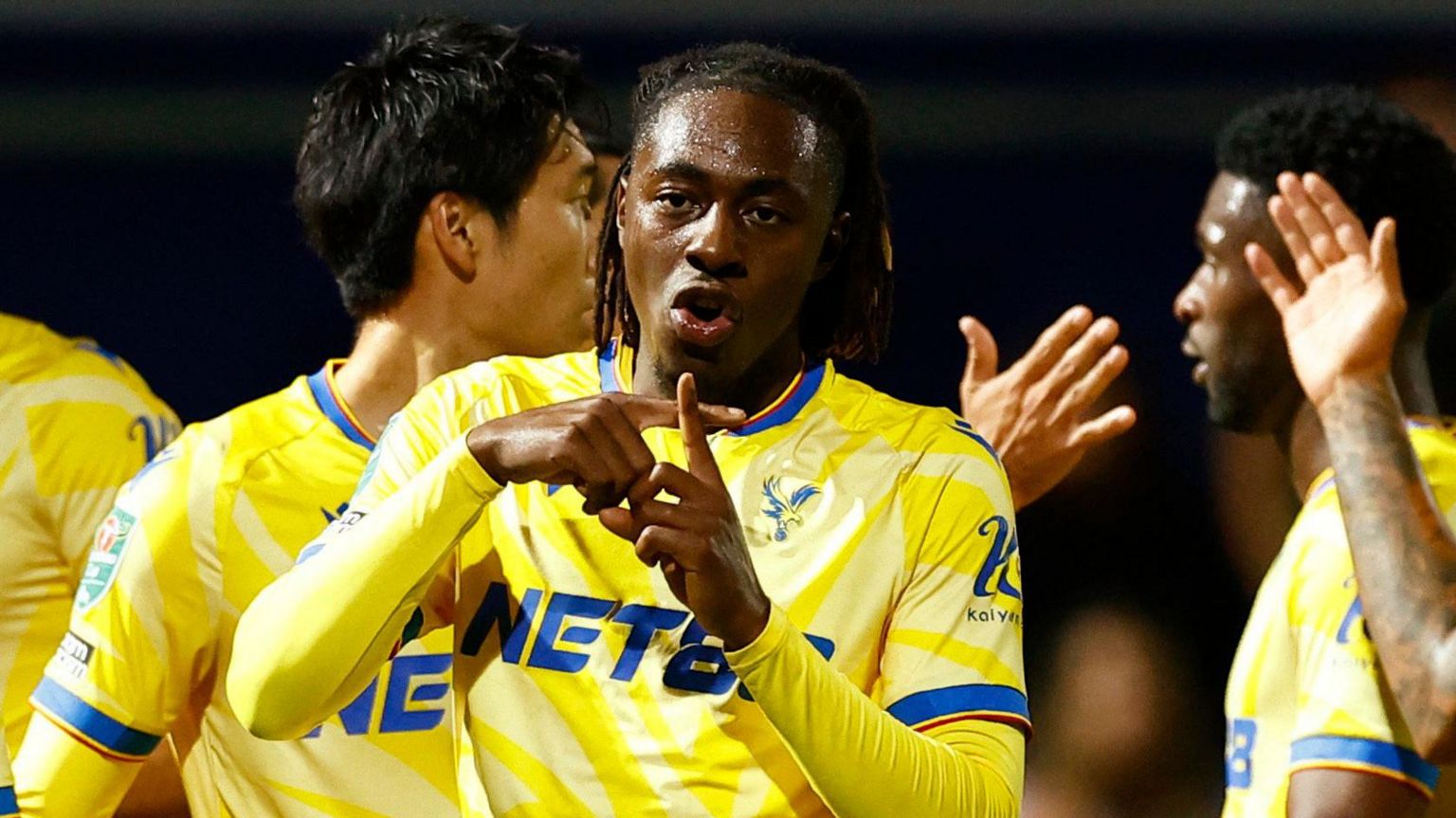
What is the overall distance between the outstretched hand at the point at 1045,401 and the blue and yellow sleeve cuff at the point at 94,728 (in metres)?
1.29

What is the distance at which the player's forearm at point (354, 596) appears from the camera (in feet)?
7.21

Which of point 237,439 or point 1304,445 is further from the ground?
point 1304,445

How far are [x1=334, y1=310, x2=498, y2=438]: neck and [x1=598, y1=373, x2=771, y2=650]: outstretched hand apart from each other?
1026mm

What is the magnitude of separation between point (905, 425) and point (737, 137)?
0.38 m

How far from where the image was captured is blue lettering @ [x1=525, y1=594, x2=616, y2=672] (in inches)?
91.9

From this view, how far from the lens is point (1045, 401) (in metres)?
3.32

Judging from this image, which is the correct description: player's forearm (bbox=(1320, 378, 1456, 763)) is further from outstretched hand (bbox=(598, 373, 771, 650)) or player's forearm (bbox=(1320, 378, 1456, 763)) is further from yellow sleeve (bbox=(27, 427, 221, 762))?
yellow sleeve (bbox=(27, 427, 221, 762))

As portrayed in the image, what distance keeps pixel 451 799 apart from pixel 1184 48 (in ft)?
12.6

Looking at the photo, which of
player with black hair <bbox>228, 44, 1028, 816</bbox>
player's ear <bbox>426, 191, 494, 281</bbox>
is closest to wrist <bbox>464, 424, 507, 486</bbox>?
player with black hair <bbox>228, 44, 1028, 816</bbox>

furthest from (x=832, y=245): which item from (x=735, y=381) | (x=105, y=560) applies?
(x=105, y=560)

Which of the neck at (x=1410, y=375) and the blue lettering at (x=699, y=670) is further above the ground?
the neck at (x=1410, y=375)

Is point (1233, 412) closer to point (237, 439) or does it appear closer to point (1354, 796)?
point (1354, 796)

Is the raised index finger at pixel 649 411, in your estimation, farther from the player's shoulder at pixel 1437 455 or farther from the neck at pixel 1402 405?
the neck at pixel 1402 405

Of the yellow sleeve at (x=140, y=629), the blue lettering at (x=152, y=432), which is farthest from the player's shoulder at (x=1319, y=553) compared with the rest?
the blue lettering at (x=152, y=432)
